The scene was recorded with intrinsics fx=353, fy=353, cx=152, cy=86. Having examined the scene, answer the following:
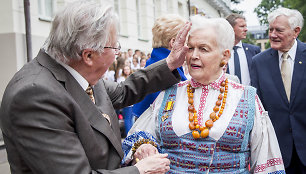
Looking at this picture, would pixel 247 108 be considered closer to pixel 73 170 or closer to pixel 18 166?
pixel 73 170

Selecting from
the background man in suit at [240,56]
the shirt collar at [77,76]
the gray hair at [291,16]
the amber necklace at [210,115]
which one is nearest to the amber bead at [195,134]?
the amber necklace at [210,115]

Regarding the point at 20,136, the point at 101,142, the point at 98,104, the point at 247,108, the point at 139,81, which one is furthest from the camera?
the point at 139,81

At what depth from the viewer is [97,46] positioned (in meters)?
1.79

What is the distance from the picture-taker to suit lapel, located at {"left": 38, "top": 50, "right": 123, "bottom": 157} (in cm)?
177

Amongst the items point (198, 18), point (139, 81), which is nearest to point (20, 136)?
point (139, 81)

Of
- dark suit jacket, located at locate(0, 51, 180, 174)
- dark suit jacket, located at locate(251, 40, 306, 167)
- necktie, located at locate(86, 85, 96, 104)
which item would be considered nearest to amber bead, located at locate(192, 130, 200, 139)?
dark suit jacket, located at locate(0, 51, 180, 174)

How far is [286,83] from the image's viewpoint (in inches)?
136

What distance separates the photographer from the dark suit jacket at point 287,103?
3330 mm

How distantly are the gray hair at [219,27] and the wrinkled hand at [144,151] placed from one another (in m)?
0.78

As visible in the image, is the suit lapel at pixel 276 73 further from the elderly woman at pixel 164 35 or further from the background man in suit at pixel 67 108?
the background man in suit at pixel 67 108

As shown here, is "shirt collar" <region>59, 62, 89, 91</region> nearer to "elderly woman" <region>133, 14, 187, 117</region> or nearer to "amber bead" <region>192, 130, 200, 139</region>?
"amber bead" <region>192, 130, 200, 139</region>

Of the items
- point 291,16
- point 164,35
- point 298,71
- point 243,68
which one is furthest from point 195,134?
Answer: point 243,68

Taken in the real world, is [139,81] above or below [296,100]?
above

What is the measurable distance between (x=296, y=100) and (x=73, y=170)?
8.05ft
